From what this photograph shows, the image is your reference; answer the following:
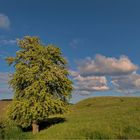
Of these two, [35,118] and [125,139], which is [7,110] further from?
[125,139]

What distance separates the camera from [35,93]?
44.2 metres

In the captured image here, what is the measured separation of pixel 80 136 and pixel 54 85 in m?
12.2

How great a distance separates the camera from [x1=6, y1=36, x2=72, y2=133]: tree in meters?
44.5

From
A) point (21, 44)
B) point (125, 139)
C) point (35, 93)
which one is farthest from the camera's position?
point (21, 44)

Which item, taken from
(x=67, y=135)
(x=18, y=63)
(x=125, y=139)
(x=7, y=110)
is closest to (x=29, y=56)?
(x=18, y=63)

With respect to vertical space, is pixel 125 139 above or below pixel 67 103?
below

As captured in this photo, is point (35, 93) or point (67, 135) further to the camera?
point (35, 93)

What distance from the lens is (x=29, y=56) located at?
4612cm

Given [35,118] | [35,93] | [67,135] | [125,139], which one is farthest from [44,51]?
[125,139]

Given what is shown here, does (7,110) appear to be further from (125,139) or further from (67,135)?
(125,139)

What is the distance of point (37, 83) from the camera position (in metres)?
44.5

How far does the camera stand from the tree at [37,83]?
44.5 meters

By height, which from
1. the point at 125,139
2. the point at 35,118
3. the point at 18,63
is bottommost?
the point at 125,139

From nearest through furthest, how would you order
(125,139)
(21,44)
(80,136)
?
1. (125,139)
2. (80,136)
3. (21,44)
